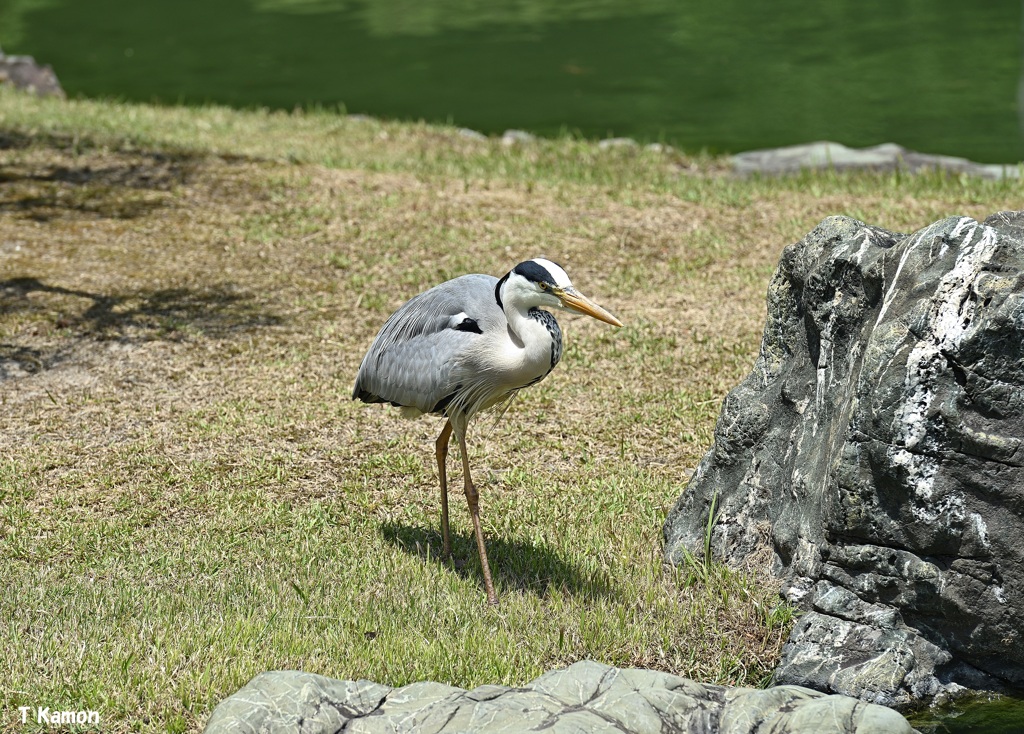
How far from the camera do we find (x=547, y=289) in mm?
5008

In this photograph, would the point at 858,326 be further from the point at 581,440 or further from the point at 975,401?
the point at 581,440

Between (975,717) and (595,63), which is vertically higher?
(595,63)

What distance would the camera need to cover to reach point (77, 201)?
1038cm

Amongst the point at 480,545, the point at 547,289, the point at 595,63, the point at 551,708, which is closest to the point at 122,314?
the point at 480,545

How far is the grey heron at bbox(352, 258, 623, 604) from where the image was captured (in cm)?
507

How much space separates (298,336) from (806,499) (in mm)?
4247

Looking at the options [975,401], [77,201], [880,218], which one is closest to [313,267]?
[77,201]

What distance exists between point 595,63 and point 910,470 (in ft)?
53.4

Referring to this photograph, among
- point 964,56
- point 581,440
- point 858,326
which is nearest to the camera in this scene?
point 858,326

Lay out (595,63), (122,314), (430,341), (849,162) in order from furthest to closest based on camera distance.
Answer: (595,63) → (849,162) → (122,314) → (430,341)

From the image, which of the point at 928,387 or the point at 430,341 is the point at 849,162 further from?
the point at 928,387

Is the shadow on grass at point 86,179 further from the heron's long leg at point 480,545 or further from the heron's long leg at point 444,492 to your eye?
the heron's long leg at point 480,545

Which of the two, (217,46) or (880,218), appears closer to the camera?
(880,218)

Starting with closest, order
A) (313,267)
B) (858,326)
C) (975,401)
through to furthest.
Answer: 1. (975,401)
2. (858,326)
3. (313,267)
